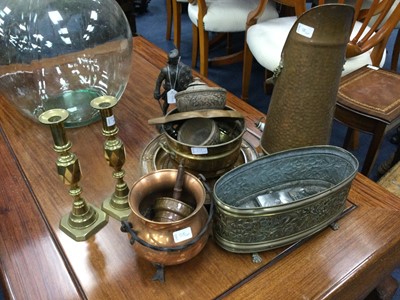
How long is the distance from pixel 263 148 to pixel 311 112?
0.44ft

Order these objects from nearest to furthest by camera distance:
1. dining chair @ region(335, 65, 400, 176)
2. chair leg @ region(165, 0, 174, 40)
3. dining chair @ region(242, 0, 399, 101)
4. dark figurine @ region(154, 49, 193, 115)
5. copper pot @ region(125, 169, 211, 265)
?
copper pot @ region(125, 169, 211, 265) → dark figurine @ region(154, 49, 193, 115) → dining chair @ region(335, 65, 400, 176) → dining chair @ region(242, 0, 399, 101) → chair leg @ region(165, 0, 174, 40)

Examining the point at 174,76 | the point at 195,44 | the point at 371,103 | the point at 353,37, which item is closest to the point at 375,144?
the point at 371,103

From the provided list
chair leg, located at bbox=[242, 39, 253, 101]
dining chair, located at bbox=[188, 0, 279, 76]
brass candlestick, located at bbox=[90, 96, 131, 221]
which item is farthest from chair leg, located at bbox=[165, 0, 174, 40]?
brass candlestick, located at bbox=[90, 96, 131, 221]

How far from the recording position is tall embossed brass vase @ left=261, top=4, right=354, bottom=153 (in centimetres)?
60

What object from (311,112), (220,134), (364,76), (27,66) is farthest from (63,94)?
(364,76)

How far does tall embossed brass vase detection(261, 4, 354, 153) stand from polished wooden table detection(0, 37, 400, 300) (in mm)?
152

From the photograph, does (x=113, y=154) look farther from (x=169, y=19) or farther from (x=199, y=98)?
(x=169, y=19)

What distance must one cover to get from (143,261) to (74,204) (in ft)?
0.48

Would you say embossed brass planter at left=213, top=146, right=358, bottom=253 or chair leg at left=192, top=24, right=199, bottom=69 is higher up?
embossed brass planter at left=213, top=146, right=358, bottom=253

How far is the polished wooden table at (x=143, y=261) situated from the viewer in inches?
20.8

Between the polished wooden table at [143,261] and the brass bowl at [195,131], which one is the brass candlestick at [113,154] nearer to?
the polished wooden table at [143,261]

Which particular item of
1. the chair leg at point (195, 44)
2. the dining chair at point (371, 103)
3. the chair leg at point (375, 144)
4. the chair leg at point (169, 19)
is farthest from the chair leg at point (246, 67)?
the chair leg at point (169, 19)

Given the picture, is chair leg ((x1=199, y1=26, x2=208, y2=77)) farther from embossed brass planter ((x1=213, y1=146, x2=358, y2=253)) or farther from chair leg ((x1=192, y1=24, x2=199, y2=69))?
embossed brass planter ((x1=213, y1=146, x2=358, y2=253))

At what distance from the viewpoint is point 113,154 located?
579mm
